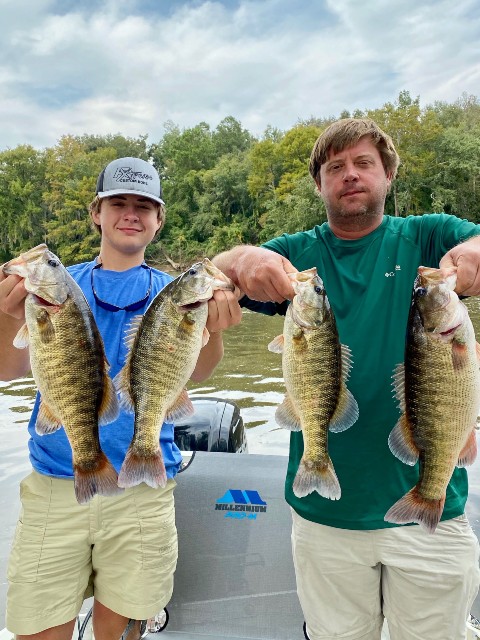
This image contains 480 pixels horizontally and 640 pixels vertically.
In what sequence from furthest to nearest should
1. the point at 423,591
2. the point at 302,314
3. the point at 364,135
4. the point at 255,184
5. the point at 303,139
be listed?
1. the point at 255,184
2. the point at 303,139
3. the point at 364,135
4. the point at 423,591
5. the point at 302,314

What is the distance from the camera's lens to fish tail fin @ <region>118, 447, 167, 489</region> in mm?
2172

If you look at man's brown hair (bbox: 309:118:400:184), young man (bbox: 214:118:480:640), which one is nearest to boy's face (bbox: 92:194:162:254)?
young man (bbox: 214:118:480:640)

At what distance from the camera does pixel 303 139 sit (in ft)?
151

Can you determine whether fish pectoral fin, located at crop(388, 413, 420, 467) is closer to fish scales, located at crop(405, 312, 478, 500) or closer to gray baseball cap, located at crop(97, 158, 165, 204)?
fish scales, located at crop(405, 312, 478, 500)

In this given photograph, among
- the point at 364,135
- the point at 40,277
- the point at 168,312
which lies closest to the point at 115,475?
the point at 168,312

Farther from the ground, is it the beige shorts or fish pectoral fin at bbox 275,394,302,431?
fish pectoral fin at bbox 275,394,302,431

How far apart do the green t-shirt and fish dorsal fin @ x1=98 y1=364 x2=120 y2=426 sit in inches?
38.5

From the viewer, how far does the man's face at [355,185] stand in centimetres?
260

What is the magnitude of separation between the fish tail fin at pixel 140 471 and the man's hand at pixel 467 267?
1523mm

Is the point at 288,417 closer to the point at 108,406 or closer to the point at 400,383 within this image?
the point at 400,383

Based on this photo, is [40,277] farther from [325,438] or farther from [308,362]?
[325,438]

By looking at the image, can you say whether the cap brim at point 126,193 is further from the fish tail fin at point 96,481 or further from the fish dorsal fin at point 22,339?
the fish tail fin at point 96,481

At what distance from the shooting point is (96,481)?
7.40 feet

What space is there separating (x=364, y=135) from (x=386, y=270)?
0.75 meters
